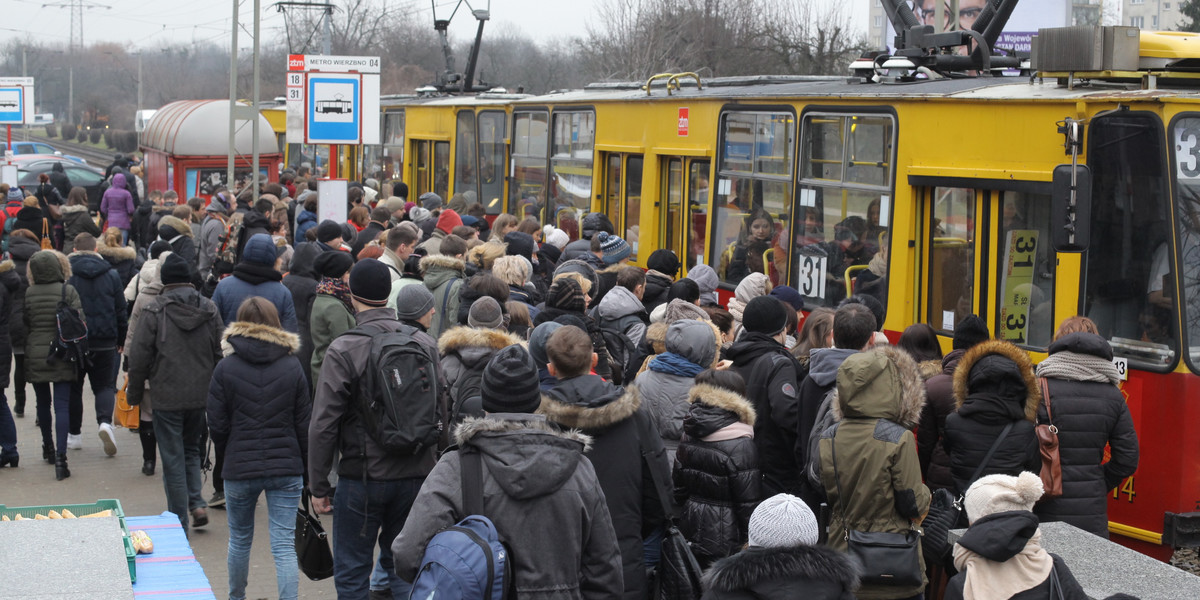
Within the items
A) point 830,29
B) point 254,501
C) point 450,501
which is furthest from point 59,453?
point 830,29

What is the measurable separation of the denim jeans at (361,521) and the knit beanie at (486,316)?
3.73 ft

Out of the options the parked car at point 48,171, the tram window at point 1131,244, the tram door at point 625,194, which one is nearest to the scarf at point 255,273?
the tram door at point 625,194

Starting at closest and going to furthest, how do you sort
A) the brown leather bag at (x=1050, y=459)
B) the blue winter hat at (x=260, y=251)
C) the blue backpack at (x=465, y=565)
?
the blue backpack at (x=465, y=565) → the brown leather bag at (x=1050, y=459) → the blue winter hat at (x=260, y=251)

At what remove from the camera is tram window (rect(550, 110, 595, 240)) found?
44.1ft

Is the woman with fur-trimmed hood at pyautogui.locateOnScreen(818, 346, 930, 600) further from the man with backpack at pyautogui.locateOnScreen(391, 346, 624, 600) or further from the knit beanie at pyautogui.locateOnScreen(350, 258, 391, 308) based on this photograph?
the knit beanie at pyautogui.locateOnScreen(350, 258, 391, 308)

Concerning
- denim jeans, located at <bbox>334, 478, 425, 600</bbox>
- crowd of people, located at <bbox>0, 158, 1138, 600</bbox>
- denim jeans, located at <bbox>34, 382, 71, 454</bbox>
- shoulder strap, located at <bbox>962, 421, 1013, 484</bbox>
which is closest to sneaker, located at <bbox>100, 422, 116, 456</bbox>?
denim jeans, located at <bbox>34, 382, 71, 454</bbox>

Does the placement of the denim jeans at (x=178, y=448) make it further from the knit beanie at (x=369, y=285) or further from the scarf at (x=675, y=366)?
the scarf at (x=675, y=366)

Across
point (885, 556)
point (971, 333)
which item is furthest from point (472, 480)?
point (971, 333)

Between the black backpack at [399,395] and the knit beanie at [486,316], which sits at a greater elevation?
the knit beanie at [486,316]

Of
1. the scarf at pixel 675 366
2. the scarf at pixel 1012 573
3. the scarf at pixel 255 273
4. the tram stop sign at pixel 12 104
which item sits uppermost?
the tram stop sign at pixel 12 104

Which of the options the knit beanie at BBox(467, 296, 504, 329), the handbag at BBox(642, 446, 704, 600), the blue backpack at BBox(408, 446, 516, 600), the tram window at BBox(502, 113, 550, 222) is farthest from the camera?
the tram window at BBox(502, 113, 550, 222)

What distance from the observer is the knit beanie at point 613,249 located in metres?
9.91

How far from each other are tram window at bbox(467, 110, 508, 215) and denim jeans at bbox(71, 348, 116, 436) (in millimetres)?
7083

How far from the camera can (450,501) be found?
3.68 m
